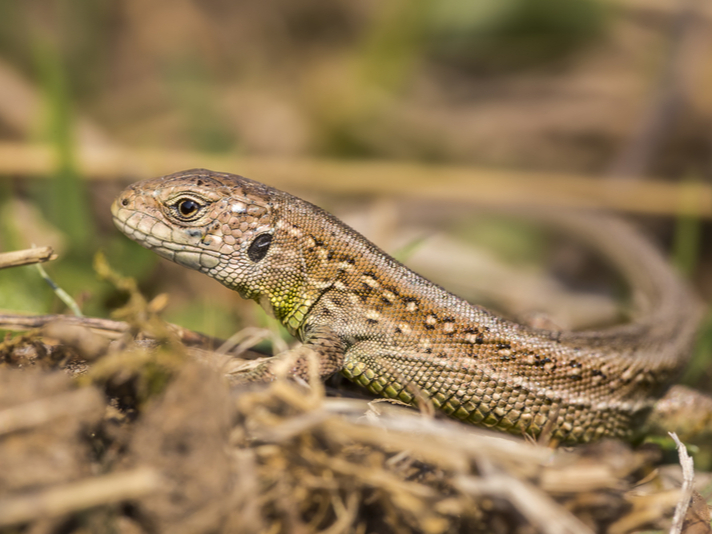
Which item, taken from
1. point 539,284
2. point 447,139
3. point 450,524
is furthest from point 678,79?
point 450,524

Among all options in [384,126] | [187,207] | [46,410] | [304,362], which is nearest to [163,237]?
[187,207]

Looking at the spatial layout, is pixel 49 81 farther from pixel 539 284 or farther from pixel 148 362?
pixel 539 284

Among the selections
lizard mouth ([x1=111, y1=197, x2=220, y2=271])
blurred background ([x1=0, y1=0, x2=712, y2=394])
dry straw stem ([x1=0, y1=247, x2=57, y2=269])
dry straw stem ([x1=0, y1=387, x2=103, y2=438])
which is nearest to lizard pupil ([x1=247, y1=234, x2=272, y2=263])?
Answer: lizard mouth ([x1=111, y1=197, x2=220, y2=271])

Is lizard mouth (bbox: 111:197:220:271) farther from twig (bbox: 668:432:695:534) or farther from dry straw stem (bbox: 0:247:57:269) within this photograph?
twig (bbox: 668:432:695:534)

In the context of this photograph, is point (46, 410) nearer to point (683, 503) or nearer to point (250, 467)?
point (250, 467)

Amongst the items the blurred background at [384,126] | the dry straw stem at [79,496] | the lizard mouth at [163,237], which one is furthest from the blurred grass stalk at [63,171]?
the dry straw stem at [79,496]

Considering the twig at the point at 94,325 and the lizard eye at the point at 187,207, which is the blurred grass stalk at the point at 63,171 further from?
the twig at the point at 94,325
